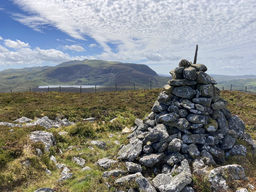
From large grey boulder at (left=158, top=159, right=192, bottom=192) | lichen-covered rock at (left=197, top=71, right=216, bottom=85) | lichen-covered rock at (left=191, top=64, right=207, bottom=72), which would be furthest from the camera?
lichen-covered rock at (left=191, top=64, right=207, bottom=72)

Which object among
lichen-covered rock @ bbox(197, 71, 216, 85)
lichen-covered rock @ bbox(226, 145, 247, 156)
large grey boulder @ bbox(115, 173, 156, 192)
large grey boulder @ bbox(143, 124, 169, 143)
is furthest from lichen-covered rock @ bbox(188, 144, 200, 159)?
lichen-covered rock @ bbox(197, 71, 216, 85)

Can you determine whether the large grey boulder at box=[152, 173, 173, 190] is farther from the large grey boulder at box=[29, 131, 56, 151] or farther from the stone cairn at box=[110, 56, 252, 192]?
the large grey boulder at box=[29, 131, 56, 151]

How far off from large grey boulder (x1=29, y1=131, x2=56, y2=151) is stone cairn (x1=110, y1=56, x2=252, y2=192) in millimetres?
5877

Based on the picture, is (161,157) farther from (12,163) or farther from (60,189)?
(12,163)

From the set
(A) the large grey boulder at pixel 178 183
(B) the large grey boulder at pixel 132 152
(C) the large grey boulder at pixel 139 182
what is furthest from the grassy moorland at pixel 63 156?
(B) the large grey boulder at pixel 132 152

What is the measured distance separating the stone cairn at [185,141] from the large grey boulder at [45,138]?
19.3 feet

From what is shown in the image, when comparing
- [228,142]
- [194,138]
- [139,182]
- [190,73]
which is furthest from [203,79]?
[139,182]

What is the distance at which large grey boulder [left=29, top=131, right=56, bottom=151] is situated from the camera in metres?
12.8

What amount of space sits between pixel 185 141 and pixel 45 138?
11.4 metres

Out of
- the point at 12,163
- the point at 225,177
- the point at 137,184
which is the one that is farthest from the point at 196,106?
the point at 12,163

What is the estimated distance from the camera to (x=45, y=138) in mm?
13438

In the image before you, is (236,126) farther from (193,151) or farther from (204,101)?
(193,151)

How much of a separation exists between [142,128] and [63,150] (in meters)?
7.11

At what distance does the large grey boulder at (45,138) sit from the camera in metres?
12.8
